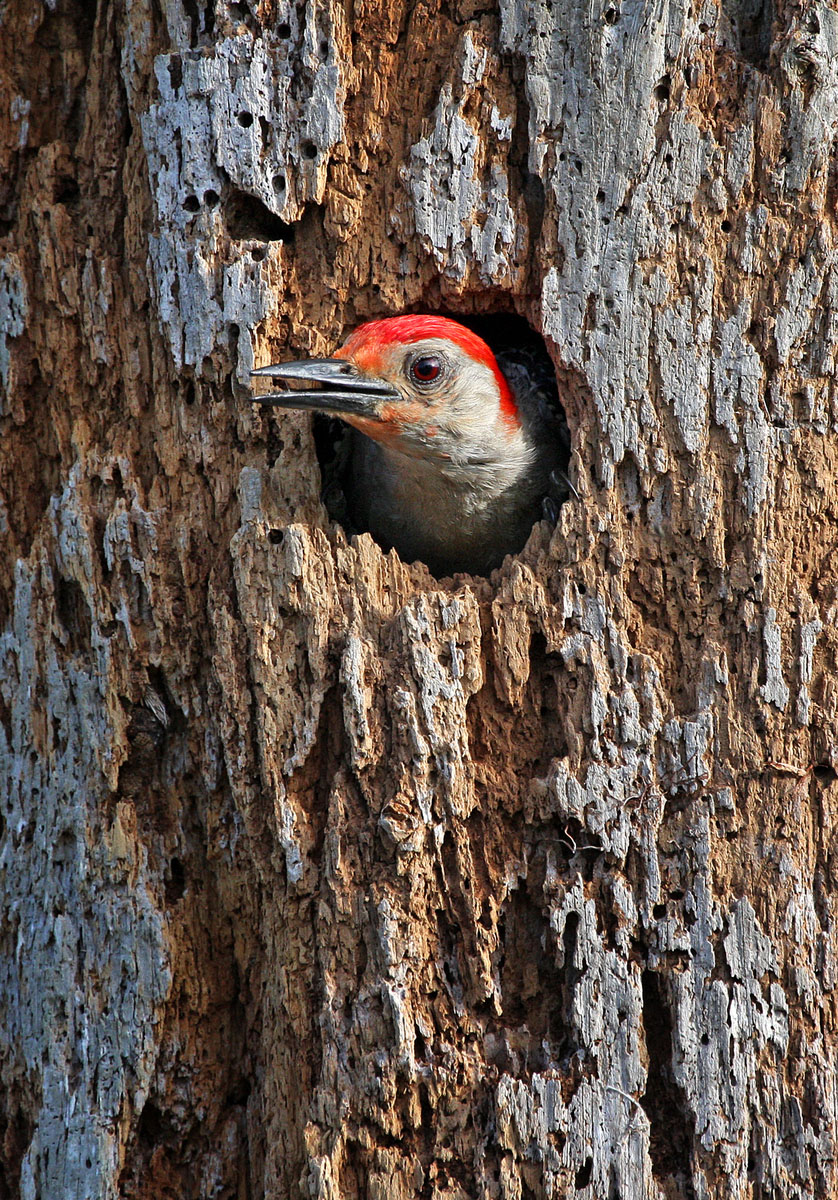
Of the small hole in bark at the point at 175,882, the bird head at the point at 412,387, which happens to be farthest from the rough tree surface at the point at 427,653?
the bird head at the point at 412,387

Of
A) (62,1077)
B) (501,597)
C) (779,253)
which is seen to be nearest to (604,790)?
(501,597)

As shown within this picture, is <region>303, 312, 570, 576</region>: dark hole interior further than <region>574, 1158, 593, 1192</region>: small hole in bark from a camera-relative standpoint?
Yes

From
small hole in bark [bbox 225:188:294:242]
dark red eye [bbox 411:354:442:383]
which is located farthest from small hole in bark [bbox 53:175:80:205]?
dark red eye [bbox 411:354:442:383]

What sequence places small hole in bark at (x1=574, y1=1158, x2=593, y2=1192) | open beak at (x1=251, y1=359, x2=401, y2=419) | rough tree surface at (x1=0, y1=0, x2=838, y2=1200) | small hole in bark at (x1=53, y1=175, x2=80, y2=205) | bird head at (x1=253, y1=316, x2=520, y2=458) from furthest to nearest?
small hole in bark at (x1=53, y1=175, x2=80, y2=205) → bird head at (x1=253, y1=316, x2=520, y2=458) → open beak at (x1=251, y1=359, x2=401, y2=419) → rough tree surface at (x1=0, y1=0, x2=838, y2=1200) → small hole in bark at (x1=574, y1=1158, x2=593, y2=1192)

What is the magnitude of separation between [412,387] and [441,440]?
0.88 feet

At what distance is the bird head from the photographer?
368cm

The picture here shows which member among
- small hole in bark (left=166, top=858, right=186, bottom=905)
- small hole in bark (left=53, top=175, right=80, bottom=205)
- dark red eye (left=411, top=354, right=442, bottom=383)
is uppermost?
small hole in bark (left=53, top=175, right=80, bottom=205)

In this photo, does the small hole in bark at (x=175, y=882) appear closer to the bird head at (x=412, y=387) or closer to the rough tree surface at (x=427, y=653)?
the rough tree surface at (x=427, y=653)

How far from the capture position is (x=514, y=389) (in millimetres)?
4508

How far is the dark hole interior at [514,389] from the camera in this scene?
4379mm

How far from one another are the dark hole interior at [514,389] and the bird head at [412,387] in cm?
25

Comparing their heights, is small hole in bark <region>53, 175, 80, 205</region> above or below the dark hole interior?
above

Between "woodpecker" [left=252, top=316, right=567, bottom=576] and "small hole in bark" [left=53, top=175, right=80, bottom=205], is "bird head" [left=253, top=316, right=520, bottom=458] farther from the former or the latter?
"small hole in bark" [left=53, top=175, right=80, bottom=205]

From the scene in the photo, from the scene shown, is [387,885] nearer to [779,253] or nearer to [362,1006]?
[362,1006]
